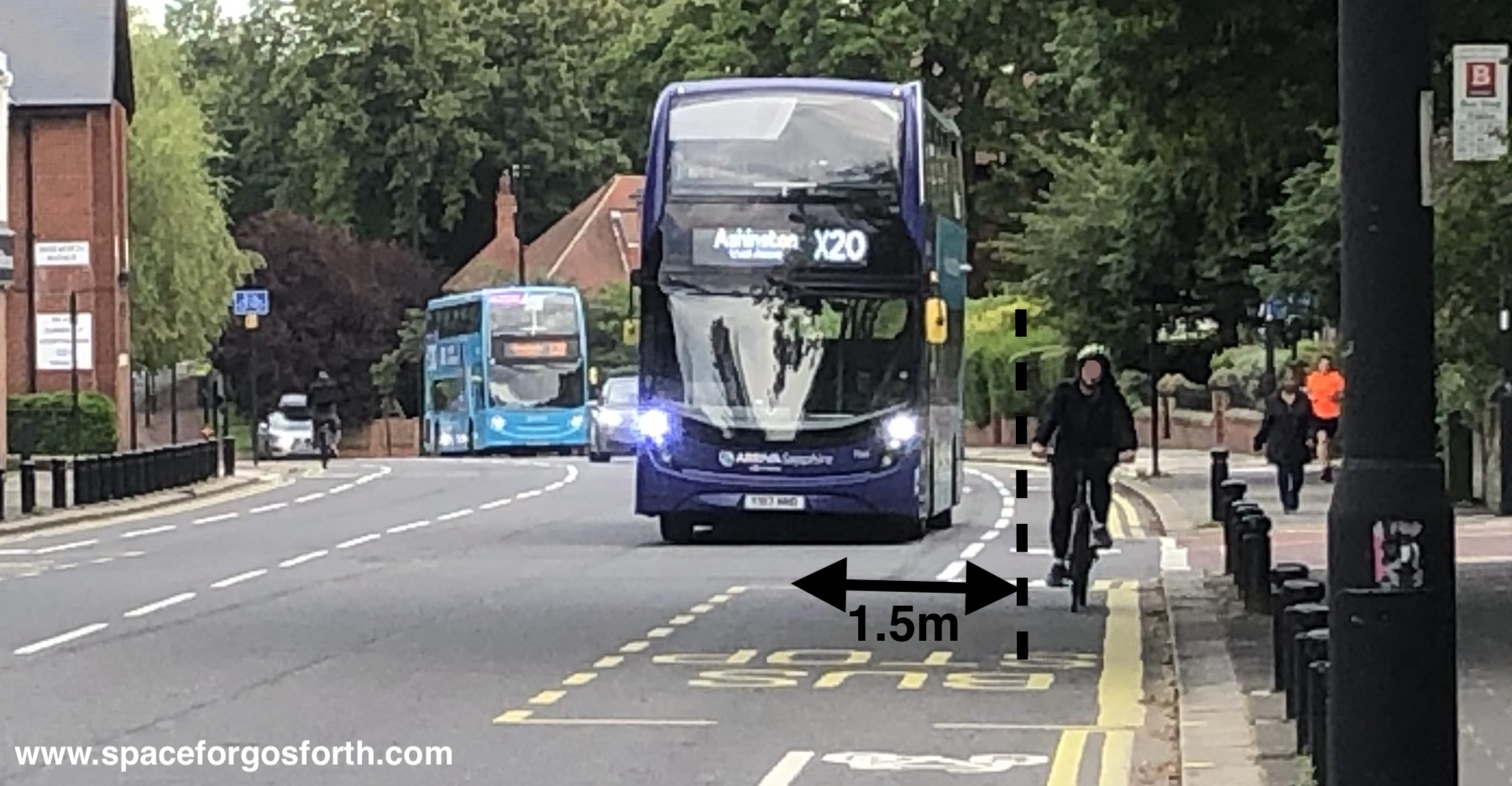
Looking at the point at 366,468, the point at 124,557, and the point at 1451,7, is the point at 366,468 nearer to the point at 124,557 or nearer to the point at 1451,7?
the point at 124,557

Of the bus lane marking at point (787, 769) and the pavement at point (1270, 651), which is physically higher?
the pavement at point (1270, 651)

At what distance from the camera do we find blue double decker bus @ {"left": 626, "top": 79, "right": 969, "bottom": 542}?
26969 millimetres

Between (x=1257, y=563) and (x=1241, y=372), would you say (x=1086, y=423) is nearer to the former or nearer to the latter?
(x=1257, y=563)

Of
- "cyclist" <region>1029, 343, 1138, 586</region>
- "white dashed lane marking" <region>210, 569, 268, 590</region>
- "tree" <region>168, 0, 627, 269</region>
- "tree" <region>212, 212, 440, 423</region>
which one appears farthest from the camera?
"tree" <region>168, 0, 627, 269</region>

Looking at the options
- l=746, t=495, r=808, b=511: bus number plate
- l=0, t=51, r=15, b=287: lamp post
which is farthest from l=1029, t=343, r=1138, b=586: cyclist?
l=0, t=51, r=15, b=287: lamp post

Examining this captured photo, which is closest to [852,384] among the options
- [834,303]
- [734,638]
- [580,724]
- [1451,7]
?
[834,303]

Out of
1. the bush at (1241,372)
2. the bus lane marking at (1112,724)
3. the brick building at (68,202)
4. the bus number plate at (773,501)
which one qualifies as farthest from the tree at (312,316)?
the bus lane marking at (1112,724)

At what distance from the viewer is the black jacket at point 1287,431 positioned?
3186cm

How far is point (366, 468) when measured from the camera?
189 feet

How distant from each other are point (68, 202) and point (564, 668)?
Answer: 1820 inches

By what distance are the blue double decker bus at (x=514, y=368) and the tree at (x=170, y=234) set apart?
6.01 metres

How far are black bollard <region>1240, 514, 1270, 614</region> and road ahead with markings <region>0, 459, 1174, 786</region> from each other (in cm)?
88

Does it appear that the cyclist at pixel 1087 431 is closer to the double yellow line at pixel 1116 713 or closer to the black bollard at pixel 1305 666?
the double yellow line at pixel 1116 713

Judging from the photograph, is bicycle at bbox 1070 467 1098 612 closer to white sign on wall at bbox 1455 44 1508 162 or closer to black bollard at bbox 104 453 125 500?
white sign on wall at bbox 1455 44 1508 162
